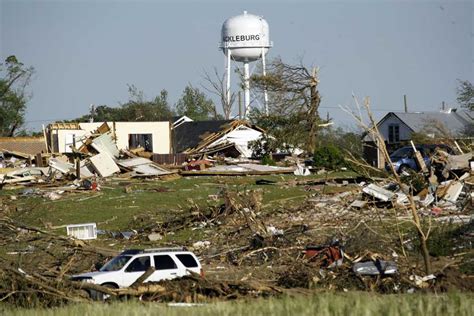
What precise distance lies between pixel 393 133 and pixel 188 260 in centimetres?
4936

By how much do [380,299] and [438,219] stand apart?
13358mm

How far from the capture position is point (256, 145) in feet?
195

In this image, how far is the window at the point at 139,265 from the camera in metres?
20.0

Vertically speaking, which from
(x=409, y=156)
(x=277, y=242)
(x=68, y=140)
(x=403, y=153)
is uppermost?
(x=68, y=140)

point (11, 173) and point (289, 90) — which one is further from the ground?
point (289, 90)

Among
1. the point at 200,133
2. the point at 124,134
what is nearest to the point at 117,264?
the point at 124,134

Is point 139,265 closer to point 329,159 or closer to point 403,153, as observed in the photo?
point 403,153

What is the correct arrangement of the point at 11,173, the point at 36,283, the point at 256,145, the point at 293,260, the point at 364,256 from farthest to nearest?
1. the point at 256,145
2. the point at 11,173
3. the point at 293,260
4. the point at 364,256
5. the point at 36,283

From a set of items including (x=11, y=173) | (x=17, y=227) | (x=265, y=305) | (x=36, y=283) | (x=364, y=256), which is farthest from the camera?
(x=11, y=173)

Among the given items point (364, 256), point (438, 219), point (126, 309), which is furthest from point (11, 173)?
point (126, 309)

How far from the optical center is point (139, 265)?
66.2 ft

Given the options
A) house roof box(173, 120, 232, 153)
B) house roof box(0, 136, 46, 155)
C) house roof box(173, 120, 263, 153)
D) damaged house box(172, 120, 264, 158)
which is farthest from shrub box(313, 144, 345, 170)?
house roof box(0, 136, 46, 155)

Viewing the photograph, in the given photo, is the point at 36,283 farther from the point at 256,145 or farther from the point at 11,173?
the point at 256,145

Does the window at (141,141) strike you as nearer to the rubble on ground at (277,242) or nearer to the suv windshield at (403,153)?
the suv windshield at (403,153)
